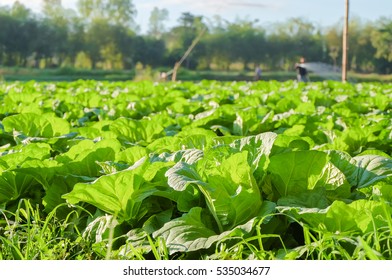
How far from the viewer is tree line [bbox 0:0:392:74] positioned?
5716 centimetres

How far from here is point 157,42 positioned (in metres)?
62.6

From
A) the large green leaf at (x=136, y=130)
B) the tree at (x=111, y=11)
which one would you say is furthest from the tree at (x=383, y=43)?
the large green leaf at (x=136, y=130)

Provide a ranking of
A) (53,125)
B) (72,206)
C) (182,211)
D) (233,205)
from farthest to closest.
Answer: (53,125), (72,206), (182,211), (233,205)

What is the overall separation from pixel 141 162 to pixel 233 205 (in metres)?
0.38

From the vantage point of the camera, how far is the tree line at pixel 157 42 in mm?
57156

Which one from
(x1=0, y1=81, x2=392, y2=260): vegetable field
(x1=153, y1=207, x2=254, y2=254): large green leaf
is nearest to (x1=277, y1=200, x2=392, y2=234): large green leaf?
(x1=0, y1=81, x2=392, y2=260): vegetable field

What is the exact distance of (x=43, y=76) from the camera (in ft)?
161

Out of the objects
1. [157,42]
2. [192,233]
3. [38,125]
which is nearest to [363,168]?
[192,233]

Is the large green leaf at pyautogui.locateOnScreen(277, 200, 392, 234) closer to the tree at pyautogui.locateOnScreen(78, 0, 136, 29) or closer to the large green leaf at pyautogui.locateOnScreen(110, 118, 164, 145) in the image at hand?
the large green leaf at pyautogui.locateOnScreen(110, 118, 164, 145)

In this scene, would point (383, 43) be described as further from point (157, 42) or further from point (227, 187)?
point (227, 187)

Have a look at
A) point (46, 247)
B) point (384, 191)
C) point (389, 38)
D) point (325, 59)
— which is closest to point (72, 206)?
point (46, 247)

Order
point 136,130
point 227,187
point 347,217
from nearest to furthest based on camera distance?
1. point 347,217
2. point 227,187
3. point 136,130

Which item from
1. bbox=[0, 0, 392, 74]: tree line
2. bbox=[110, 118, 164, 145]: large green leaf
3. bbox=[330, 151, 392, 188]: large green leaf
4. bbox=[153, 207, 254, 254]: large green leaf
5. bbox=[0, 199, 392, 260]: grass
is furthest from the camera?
bbox=[0, 0, 392, 74]: tree line

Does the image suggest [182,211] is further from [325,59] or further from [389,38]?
[325,59]
